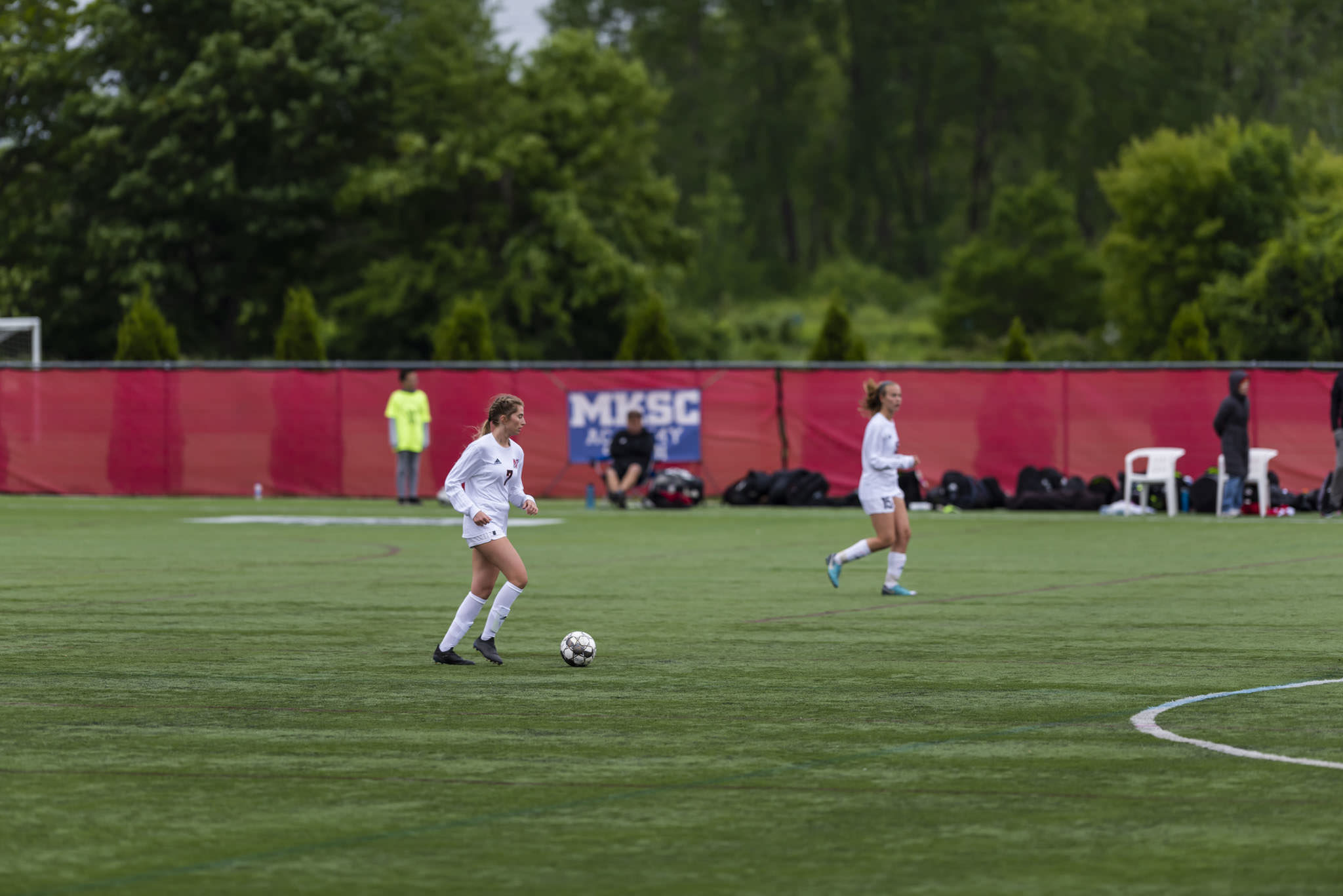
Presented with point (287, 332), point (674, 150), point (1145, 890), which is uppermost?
point (674, 150)

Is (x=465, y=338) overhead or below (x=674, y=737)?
overhead

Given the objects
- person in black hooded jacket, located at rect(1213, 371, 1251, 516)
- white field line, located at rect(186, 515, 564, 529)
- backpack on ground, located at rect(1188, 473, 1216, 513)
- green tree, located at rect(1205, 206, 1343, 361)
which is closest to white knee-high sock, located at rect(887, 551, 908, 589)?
white field line, located at rect(186, 515, 564, 529)

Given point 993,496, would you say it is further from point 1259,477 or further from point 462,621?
point 462,621

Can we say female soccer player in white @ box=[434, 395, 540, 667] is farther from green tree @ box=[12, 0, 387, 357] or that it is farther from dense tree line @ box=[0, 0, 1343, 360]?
green tree @ box=[12, 0, 387, 357]

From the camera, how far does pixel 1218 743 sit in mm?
8438

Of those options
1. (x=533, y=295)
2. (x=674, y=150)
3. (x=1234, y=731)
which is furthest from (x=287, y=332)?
(x=674, y=150)

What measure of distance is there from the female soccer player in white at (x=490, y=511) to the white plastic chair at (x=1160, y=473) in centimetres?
1888

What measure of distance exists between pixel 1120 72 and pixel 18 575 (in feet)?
264

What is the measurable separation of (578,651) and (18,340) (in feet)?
117

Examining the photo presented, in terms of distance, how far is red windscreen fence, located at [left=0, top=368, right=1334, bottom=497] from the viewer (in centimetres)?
3045

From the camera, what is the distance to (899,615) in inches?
578

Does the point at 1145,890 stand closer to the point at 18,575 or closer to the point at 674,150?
the point at 18,575

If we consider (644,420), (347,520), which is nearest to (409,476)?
(347,520)

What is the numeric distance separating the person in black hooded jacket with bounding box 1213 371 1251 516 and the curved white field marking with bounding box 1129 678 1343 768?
16555 mm
